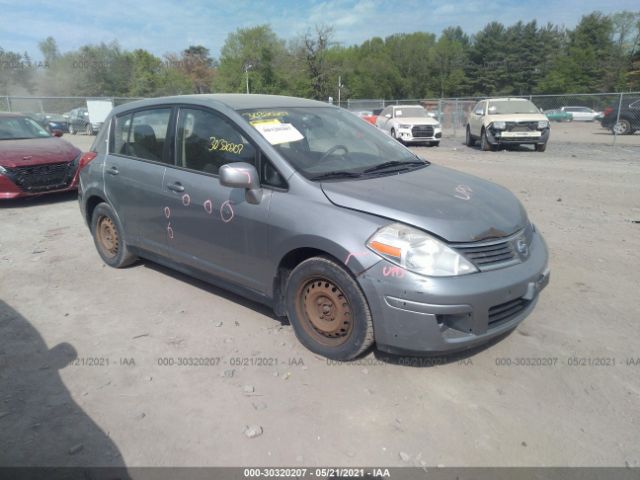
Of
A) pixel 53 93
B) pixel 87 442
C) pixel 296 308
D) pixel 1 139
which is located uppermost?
pixel 53 93

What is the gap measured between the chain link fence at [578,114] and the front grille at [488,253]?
17776mm

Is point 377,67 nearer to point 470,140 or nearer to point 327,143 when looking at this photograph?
point 470,140

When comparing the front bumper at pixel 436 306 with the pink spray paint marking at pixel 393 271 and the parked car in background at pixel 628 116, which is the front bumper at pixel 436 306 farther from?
the parked car in background at pixel 628 116

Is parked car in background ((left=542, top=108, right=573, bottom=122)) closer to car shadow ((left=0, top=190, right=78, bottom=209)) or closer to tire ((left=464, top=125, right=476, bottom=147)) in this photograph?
tire ((left=464, top=125, right=476, bottom=147))

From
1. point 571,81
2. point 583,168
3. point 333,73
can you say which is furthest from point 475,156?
point 571,81

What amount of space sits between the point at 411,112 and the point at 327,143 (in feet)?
54.1

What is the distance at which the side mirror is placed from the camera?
3342mm

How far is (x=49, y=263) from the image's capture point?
5531 mm

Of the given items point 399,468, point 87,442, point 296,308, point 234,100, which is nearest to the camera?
point 399,468

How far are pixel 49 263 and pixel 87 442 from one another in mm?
3559

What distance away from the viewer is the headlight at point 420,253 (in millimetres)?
2865

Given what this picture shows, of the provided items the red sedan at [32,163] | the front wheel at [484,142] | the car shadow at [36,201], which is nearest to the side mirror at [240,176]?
the red sedan at [32,163]

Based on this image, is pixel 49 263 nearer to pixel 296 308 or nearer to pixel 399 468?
pixel 296 308

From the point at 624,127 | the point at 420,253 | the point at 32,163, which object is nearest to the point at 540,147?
the point at 624,127
